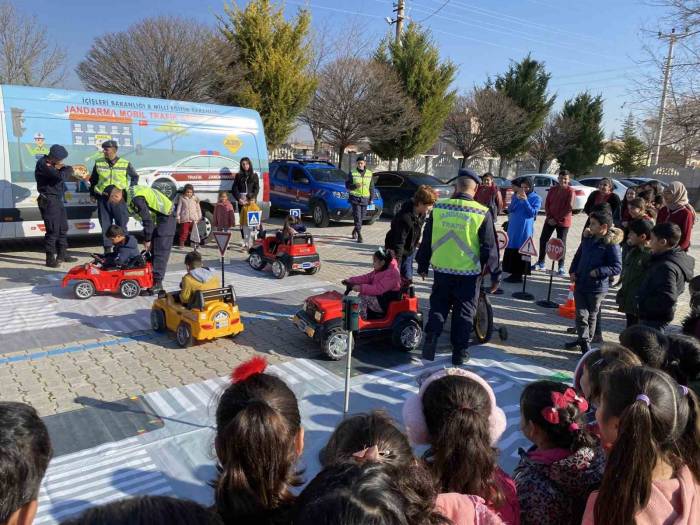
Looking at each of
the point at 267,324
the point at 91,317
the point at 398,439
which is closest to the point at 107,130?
the point at 91,317

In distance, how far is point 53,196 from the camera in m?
8.82

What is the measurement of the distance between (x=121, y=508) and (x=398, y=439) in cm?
105

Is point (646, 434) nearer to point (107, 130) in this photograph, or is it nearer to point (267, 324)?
point (267, 324)

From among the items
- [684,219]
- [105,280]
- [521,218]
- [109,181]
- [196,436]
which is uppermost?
[109,181]

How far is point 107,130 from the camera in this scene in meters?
10.3

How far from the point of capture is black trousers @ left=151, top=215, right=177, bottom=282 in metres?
7.59

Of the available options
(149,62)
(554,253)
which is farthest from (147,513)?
(149,62)

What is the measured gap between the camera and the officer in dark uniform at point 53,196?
341 inches

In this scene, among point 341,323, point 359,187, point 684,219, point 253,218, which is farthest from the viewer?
point 359,187

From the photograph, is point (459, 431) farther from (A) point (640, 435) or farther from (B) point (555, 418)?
(A) point (640, 435)

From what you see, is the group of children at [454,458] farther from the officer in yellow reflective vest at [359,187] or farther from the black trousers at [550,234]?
the officer in yellow reflective vest at [359,187]

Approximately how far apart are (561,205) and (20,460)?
9.68 meters

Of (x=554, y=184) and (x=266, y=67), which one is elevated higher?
(x=266, y=67)

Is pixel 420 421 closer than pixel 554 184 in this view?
Yes
